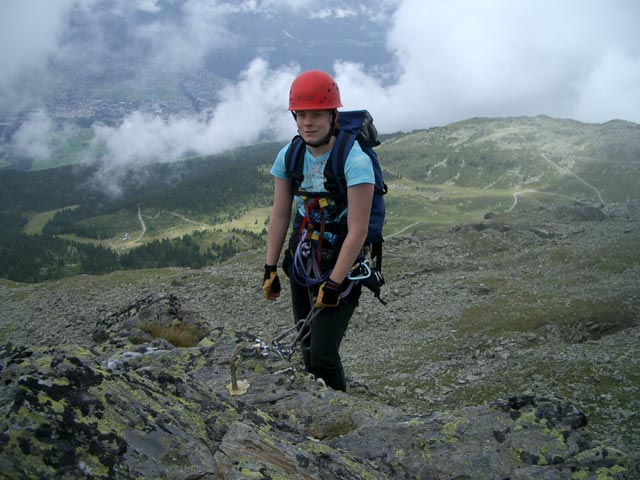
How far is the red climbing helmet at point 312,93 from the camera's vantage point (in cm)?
607

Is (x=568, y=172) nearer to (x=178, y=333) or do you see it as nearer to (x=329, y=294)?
(x=178, y=333)

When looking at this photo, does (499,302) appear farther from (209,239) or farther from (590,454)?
(209,239)

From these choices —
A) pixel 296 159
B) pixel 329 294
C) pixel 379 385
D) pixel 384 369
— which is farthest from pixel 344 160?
pixel 384 369

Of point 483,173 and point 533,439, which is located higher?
point 483,173

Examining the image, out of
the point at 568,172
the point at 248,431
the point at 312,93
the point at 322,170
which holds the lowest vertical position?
the point at 248,431

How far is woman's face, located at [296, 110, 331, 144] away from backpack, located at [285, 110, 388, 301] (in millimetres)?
224

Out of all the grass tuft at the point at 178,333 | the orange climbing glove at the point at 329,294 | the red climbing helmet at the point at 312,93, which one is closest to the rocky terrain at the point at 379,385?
the grass tuft at the point at 178,333

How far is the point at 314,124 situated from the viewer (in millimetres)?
6168

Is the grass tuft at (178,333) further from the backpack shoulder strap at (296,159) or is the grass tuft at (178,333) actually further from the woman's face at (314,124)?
the woman's face at (314,124)

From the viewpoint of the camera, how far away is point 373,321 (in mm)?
21688

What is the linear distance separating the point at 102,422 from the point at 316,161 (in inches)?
164

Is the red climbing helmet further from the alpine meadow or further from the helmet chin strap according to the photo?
the alpine meadow

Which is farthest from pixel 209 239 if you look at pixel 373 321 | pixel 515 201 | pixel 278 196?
pixel 278 196

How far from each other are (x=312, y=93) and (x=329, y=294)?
2736 mm
